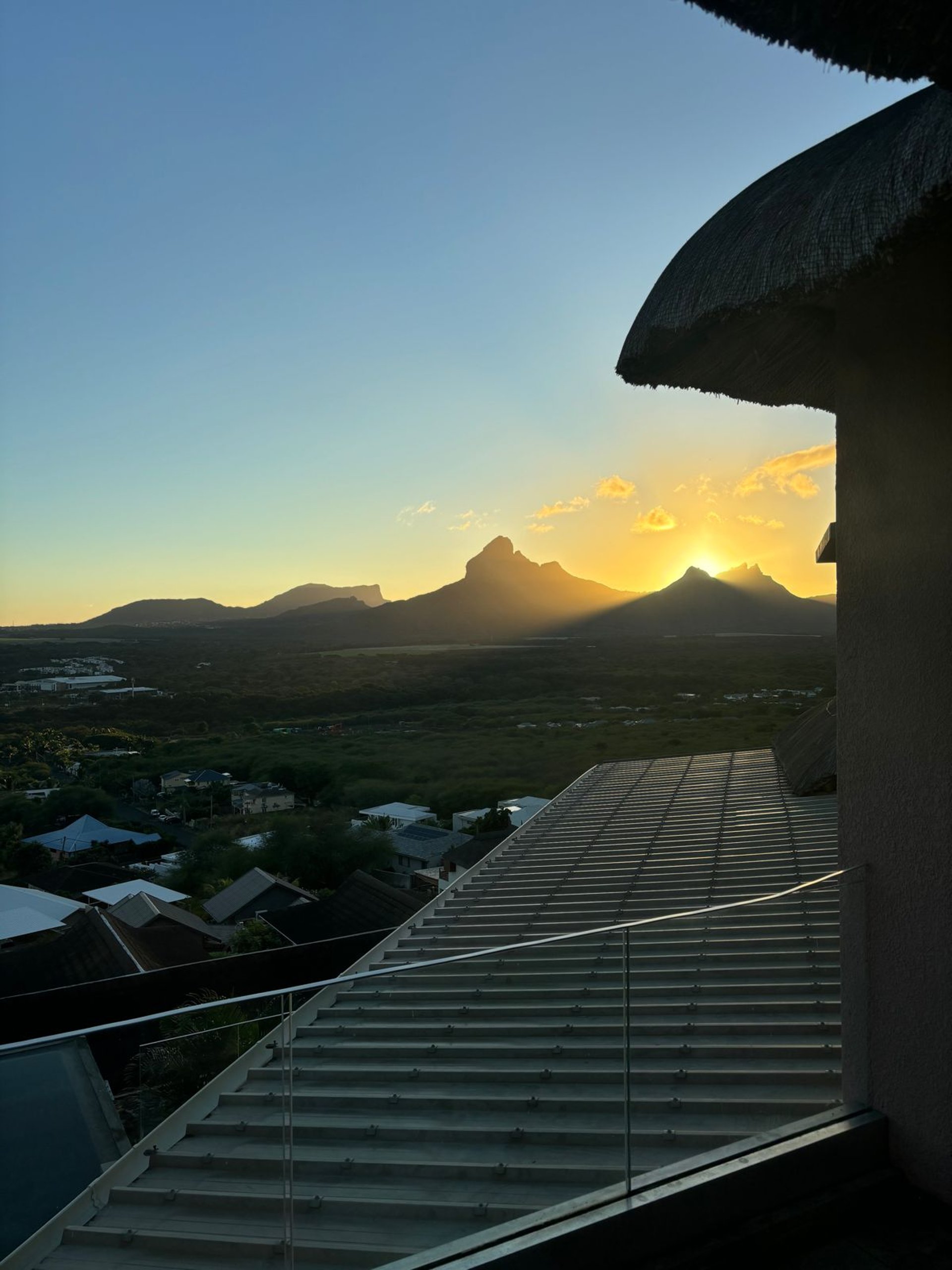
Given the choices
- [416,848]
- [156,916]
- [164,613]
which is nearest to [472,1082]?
[156,916]

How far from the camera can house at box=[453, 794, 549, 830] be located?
92.5ft

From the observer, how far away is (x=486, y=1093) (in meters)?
2.52

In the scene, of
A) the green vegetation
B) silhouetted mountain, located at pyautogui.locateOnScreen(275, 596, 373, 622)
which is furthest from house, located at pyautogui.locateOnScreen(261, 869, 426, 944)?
silhouetted mountain, located at pyautogui.locateOnScreen(275, 596, 373, 622)

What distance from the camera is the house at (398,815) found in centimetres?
3291

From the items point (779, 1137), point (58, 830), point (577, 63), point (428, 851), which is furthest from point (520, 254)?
point (58, 830)

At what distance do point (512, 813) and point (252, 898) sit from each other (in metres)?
10.1

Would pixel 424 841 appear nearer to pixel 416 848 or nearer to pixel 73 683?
pixel 416 848

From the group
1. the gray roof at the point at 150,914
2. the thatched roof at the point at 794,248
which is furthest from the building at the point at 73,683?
the thatched roof at the point at 794,248

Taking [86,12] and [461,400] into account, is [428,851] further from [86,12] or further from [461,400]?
[86,12]

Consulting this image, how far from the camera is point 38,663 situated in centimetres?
5575

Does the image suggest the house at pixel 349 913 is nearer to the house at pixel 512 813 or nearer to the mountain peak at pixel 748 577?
the house at pixel 512 813

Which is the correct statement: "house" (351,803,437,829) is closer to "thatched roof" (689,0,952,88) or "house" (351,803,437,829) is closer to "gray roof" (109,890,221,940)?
"gray roof" (109,890,221,940)

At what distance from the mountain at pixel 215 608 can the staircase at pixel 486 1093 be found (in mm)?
77744

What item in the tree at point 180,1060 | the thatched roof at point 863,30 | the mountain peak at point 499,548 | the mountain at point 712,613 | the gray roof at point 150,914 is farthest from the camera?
the mountain peak at point 499,548
